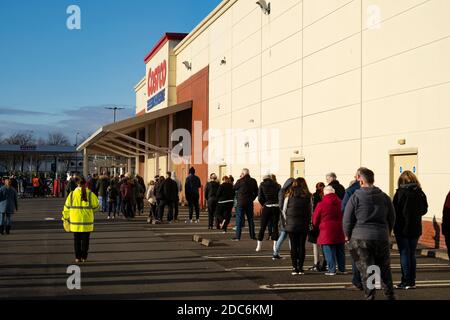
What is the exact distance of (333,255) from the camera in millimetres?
10930

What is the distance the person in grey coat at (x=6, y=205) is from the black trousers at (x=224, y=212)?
582 cm

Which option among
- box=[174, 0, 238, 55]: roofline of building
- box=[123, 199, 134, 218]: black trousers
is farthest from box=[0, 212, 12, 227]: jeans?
box=[174, 0, 238, 55]: roofline of building

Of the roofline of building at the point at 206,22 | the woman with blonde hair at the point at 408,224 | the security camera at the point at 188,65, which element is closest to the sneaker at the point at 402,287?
the woman with blonde hair at the point at 408,224

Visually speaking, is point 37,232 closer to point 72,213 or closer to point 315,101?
point 72,213

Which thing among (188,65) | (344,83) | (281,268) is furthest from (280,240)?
(188,65)

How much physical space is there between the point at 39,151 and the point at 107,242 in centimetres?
5422

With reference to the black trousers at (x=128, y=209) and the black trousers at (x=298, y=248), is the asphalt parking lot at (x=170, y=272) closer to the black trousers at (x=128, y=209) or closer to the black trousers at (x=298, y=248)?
the black trousers at (x=298, y=248)

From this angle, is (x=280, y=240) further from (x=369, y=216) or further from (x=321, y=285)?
(x=369, y=216)

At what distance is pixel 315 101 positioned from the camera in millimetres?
20203

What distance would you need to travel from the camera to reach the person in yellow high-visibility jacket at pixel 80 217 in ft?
40.1

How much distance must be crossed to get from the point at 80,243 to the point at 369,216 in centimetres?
617

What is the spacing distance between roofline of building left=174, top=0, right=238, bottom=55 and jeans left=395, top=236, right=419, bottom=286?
20413 mm

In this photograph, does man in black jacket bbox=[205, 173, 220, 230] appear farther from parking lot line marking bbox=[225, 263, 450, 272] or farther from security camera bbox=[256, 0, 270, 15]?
parking lot line marking bbox=[225, 263, 450, 272]

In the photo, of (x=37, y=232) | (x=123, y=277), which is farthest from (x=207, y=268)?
(x=37, y=232)
